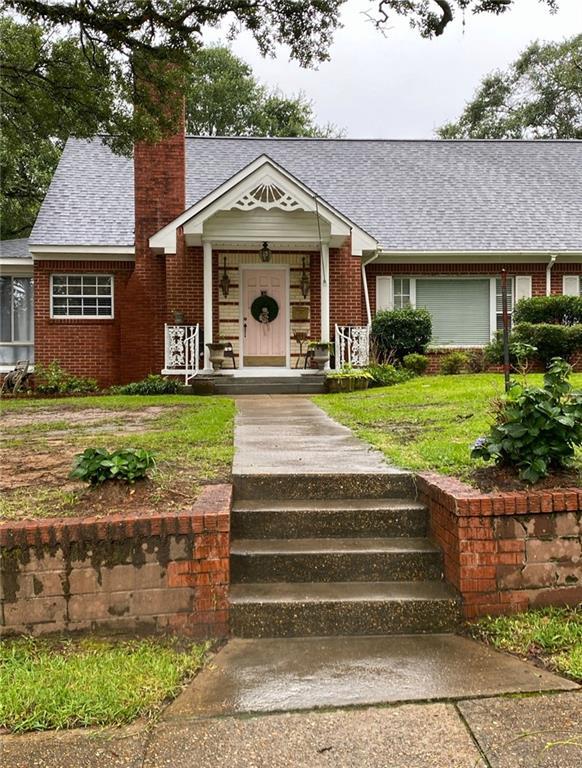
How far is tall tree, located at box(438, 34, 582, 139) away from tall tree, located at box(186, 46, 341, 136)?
8.66 metres

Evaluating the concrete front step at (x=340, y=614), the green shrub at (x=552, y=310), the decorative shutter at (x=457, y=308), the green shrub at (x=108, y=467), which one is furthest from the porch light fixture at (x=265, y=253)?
the concrete front step at (x=340, y=614)

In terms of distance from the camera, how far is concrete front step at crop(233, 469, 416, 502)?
4.19 metres

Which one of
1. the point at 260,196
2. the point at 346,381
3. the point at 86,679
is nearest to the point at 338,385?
the point at 346,381

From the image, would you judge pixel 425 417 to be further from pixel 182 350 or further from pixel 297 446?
pixel 182 350

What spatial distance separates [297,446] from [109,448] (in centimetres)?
178

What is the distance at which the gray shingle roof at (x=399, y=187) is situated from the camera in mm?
15875

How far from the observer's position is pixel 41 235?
1488 cm

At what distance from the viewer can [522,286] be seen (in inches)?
633

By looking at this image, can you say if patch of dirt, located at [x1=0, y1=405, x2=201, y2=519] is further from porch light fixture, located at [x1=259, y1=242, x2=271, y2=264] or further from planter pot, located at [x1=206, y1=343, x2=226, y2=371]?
porch light fixture, located at [x1=259, y1=242, x2=271, y2=264]

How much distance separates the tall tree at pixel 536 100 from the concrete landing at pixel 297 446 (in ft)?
98.9

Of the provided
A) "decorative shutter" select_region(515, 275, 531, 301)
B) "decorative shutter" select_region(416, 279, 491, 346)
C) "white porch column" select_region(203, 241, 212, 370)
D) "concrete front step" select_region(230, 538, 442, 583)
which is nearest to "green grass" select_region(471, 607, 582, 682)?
"concrete front step" select_region(230, 538, 442, 583)

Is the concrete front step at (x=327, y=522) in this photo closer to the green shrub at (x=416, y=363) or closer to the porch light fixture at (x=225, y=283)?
the green shrub at (x=416, y=363)

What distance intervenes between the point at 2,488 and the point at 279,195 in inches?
402

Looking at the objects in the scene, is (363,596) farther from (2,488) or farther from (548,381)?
(2,488)
